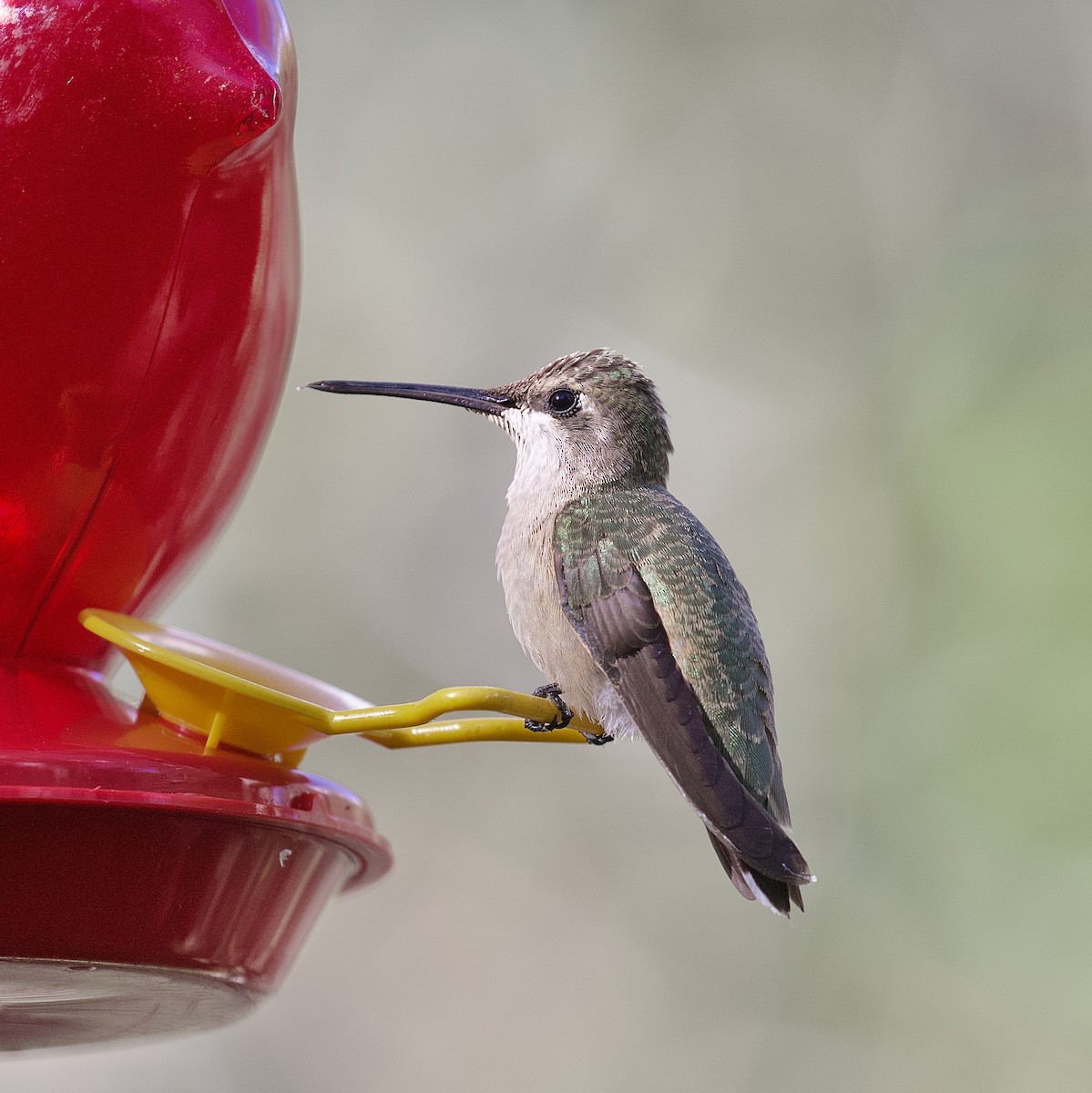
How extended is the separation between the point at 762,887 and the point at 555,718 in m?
0.34

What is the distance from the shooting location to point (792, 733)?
7.35 m

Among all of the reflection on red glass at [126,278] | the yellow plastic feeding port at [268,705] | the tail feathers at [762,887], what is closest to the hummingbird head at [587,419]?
the reflection on red glass at [126,278]

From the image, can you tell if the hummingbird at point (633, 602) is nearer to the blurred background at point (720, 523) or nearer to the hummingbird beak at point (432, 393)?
the hummingbird beak at point (432, 393)

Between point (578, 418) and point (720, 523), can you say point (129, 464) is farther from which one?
point (720, 523)

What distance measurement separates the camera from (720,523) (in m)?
7.64

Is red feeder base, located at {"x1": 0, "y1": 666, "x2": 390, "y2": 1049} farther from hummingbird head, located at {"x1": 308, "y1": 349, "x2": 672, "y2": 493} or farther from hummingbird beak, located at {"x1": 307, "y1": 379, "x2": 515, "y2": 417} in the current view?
hummingbird head, located at {"x1": 308, "y1": 349, "x2": 672, "y2": 493}

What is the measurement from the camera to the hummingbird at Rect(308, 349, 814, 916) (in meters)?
1.81

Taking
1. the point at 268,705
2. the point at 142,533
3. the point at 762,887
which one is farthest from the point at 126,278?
the point at 762,887

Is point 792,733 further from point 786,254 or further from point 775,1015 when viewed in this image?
point 786,254

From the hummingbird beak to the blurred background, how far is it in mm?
4085

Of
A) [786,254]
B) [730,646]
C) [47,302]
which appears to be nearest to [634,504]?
[730,646]

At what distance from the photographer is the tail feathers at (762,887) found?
1.76 metres

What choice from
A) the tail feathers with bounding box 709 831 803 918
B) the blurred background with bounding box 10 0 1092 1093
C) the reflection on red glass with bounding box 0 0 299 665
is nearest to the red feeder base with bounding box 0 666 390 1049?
the reflection on red glass with bounding box 0 0 299 665

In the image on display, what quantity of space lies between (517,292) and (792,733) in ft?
9.39
